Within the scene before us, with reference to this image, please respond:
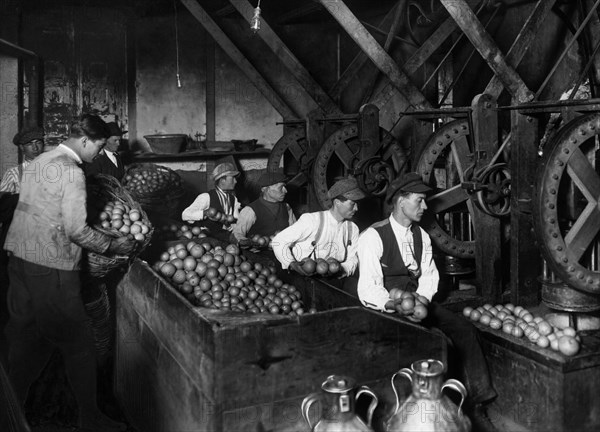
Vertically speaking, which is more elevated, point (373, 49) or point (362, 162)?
point (373, 49)

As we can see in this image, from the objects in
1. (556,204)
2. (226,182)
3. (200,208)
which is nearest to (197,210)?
(200,208)

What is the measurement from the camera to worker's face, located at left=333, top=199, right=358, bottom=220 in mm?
5473

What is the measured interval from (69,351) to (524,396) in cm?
311

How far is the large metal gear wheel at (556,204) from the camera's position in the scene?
14.3 ft

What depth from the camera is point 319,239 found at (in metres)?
5.68

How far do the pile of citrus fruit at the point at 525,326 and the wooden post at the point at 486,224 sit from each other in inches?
12.2

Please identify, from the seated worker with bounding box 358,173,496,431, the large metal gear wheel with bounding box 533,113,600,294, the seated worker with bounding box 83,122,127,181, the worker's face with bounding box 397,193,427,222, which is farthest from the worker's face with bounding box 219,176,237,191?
the large metal gear wheel with bounding box 533,113,600,294

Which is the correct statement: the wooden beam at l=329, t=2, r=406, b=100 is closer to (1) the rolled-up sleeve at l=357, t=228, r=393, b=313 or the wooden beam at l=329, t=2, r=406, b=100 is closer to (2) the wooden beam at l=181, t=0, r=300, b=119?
(2) the wooden beam at l=181, t=0, r=300, b=119

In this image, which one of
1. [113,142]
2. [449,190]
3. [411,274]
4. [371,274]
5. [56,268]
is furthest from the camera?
[113,142]

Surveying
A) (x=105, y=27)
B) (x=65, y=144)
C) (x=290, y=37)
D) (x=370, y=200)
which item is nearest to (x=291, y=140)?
(x=370, y=200)

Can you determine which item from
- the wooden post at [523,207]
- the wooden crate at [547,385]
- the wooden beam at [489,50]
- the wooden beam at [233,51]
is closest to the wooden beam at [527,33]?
the wooden beam at [489,50]

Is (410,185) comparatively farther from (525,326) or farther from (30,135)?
(30,135)

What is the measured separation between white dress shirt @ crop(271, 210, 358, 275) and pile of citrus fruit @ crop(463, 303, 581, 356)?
116 centimetres

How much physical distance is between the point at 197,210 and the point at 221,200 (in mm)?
343
